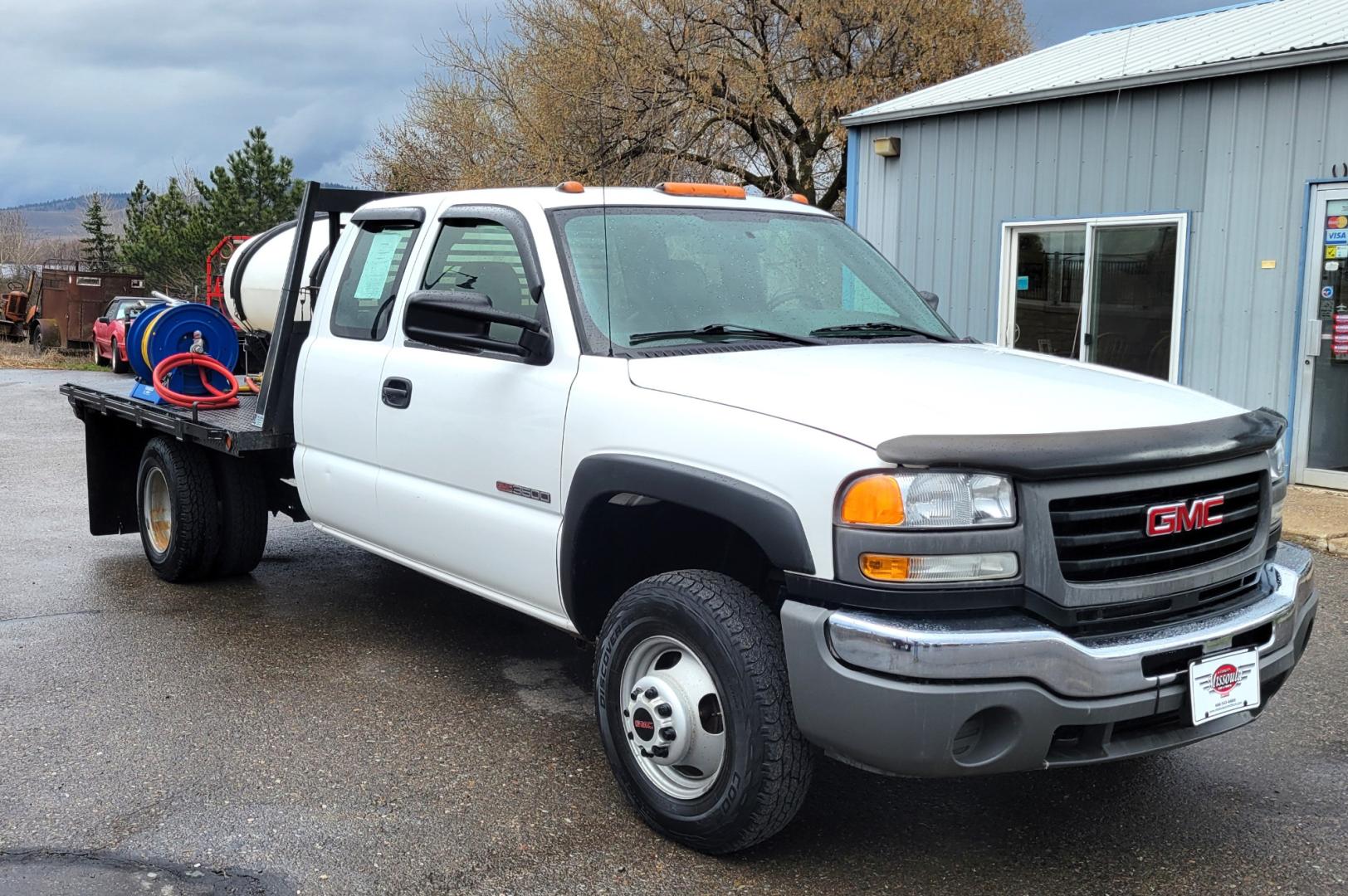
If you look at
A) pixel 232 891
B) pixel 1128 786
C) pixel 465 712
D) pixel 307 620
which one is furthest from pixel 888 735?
pixel 307 620

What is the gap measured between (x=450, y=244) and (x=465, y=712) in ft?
5.95

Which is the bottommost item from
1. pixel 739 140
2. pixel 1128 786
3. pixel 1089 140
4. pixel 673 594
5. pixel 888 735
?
pixel 1128 786

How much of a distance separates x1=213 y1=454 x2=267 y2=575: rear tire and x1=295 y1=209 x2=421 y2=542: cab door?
106 centimetres

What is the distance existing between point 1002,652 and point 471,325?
7.71 feet

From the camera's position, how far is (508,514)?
4227mm

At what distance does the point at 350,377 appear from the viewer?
5098 mm

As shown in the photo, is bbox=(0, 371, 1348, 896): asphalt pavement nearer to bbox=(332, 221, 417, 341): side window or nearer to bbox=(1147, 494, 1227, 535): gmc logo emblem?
bbox=(1147, 494, 1227, 535): gmc logo emblem

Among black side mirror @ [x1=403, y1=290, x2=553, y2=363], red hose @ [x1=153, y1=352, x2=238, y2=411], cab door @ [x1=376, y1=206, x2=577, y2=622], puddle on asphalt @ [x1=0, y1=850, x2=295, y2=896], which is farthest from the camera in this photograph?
red hose @ [x1=153, y1=352, x2=238, y2=411]

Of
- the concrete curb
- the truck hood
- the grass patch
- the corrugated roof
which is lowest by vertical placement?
the grass patch

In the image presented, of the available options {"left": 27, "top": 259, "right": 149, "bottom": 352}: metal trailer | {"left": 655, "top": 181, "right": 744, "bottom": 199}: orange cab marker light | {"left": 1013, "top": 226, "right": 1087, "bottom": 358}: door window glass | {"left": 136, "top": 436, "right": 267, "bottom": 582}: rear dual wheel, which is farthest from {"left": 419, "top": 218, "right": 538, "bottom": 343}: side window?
{"left": 27, "top": 259, "right": 149, "bottom": 352}: metal trailer

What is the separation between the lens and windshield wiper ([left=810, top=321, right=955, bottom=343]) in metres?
4.32

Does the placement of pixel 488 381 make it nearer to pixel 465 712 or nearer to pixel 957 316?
pixel 465 712

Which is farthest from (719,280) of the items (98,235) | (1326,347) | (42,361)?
(98,235)

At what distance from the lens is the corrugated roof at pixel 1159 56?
9.66 metres
